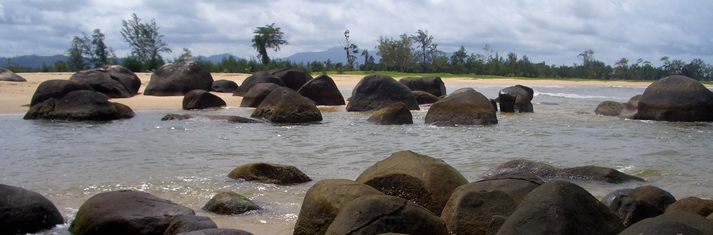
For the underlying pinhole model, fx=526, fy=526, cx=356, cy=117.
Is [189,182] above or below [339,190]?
below

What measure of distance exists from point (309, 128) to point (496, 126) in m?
3.87

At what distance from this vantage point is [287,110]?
11.9m

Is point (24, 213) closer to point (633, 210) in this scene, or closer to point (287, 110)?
point (633, 210)

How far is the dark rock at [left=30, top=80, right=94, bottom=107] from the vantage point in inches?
521

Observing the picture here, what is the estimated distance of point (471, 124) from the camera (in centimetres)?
1089

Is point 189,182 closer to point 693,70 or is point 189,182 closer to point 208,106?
point 208,106

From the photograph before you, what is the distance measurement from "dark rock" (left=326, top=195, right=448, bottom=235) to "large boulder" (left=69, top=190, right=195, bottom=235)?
140 centimetres

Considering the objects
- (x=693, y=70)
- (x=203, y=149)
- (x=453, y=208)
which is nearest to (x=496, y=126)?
(x=203, y=149)

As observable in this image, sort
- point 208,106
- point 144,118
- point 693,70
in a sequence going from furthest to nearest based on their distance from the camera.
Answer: point 693,70
point 208,106
point 144,118

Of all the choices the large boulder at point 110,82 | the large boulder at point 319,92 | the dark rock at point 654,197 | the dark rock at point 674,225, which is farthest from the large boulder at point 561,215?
the large boulder at point 110,82

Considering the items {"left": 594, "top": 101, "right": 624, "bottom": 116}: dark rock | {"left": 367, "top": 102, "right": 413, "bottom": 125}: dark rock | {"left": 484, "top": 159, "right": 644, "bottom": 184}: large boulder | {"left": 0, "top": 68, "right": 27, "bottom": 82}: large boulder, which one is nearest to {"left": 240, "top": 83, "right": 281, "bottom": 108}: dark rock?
{"left": 367, "top": 102, "right": 413, "bottom": 125}: dark rock

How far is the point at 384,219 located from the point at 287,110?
9.06 meters

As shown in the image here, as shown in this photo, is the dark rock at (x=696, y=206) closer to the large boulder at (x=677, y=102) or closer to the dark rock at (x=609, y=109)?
the large boulder at (x=677, y=102)

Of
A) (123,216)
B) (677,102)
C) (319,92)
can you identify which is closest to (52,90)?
(319,92)
